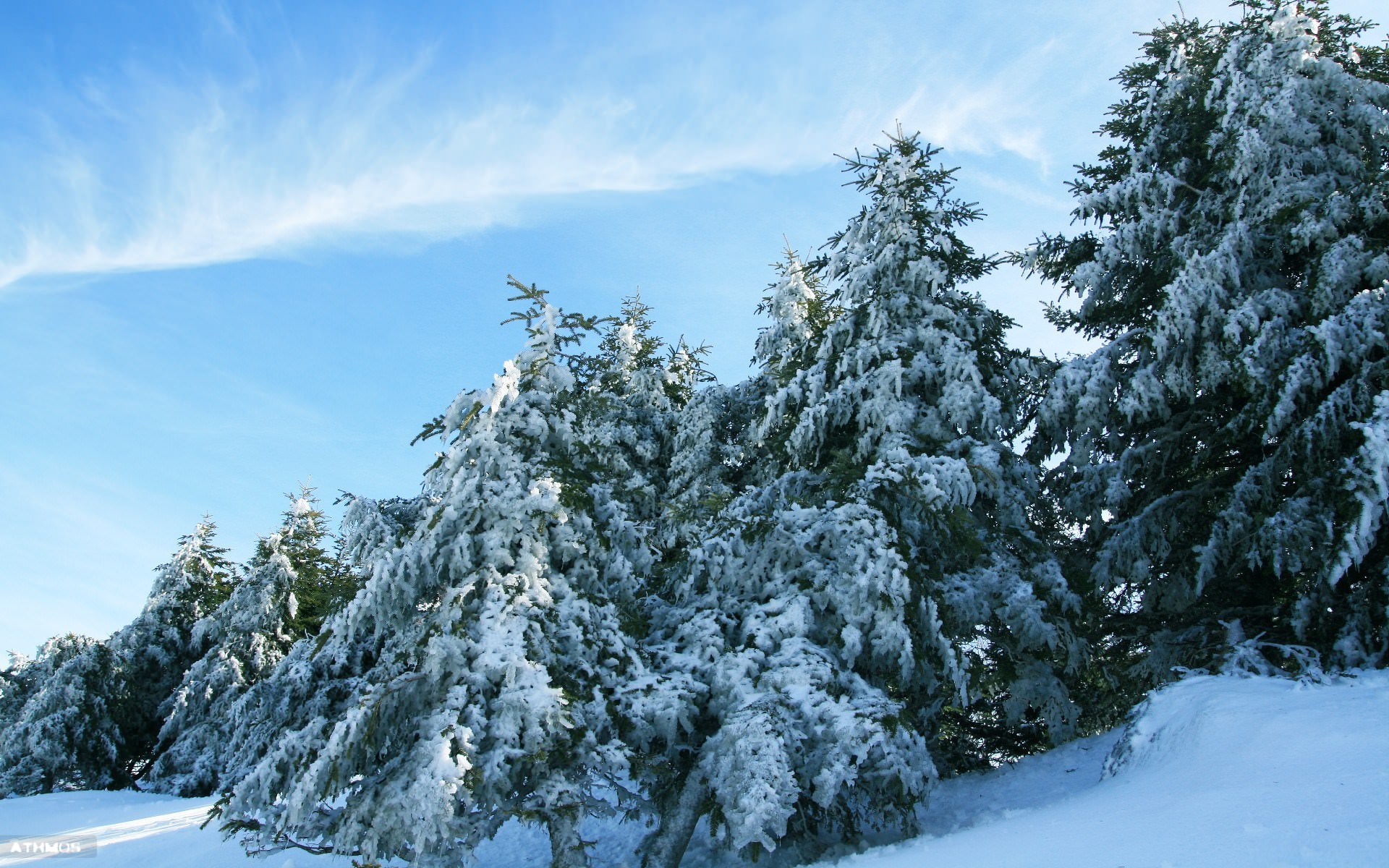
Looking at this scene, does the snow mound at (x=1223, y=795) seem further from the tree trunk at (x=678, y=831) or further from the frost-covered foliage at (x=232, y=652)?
the frost-covered foliage at (x=232, y=652)

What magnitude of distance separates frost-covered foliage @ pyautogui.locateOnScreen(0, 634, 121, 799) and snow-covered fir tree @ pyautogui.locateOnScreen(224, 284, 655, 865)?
69.0ft

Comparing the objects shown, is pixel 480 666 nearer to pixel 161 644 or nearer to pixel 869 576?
pixel 869 576

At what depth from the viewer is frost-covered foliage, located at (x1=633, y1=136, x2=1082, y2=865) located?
25.6ft

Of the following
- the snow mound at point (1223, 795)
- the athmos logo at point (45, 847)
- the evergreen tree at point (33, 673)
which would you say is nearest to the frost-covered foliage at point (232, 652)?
the evergreen tree at point (33, 673)

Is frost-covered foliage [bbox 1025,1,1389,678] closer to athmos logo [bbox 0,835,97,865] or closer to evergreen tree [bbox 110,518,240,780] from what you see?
athmos logo [bbox 0,835,97,865]

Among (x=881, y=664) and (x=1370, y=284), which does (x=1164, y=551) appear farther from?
(x=881, y=664)

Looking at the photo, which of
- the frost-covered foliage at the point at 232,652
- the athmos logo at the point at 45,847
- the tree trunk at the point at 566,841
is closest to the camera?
the tree trunk at the point at 566,841

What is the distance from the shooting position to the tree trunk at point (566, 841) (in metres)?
7.76

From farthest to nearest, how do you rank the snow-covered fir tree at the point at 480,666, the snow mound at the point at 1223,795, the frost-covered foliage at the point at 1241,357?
1. the frost-covered foliage at the point at 1241,357
2. the snow-covered fir tree at the point at 480,666
3. the snow mound at the point at 1223,795

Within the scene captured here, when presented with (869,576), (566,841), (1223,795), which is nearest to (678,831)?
(566,841)

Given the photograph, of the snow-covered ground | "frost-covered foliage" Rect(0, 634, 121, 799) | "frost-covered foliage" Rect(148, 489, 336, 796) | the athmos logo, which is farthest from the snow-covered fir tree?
"frost-covered foliage" Rect(0, 634, 121, 799)

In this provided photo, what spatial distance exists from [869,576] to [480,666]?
4426 millimetres

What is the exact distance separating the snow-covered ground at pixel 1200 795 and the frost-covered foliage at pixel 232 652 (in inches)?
585

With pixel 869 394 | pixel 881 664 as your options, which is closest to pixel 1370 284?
pixel 869 394
